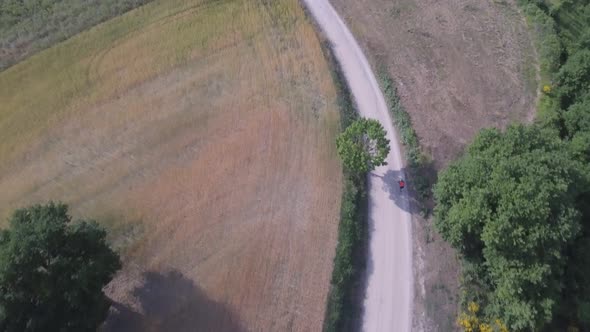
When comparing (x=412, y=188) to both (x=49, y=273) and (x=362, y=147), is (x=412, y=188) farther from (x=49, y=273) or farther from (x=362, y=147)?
(x=49, y=273)

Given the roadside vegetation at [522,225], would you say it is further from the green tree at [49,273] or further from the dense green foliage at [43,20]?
the dense green foliage at [43,20]

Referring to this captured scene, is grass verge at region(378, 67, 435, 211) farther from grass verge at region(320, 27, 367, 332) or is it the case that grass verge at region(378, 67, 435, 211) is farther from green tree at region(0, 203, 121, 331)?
green tree at region(0, 203, 121, 331)

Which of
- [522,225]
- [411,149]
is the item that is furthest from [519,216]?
[411,149]

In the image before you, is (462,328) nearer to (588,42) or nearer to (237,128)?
(237,128)

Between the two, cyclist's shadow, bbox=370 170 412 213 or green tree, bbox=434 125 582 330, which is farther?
cyclist's shadow, bbox=370 170 412 213

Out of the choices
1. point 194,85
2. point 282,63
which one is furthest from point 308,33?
point 194,85

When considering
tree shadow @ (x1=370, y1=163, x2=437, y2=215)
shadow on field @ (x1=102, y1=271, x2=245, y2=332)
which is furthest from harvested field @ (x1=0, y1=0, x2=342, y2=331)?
tree shadow @ (x1=370, y1=163, x2=437, y2=215)
